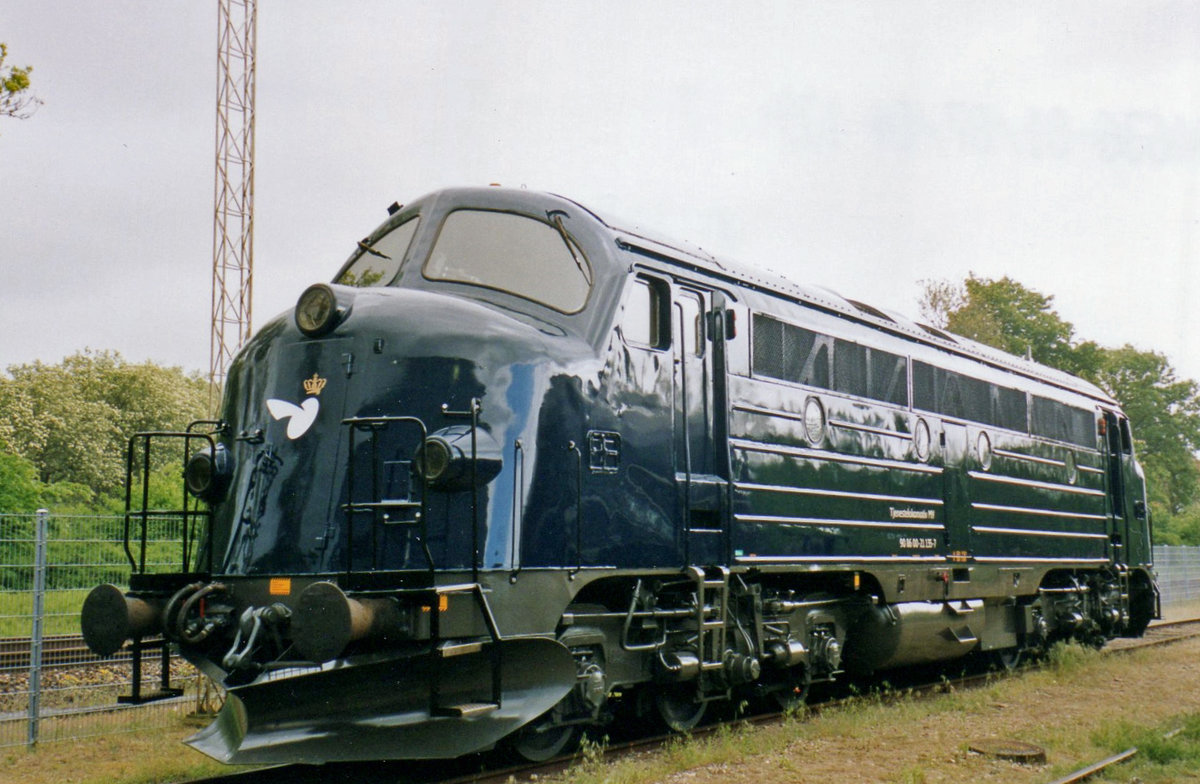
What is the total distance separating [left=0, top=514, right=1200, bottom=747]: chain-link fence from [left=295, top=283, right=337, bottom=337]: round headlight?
3166mm

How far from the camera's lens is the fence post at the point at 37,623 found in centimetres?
880

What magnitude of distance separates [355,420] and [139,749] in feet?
13.3

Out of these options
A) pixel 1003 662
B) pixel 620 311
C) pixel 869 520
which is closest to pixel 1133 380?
pixel 1003 662

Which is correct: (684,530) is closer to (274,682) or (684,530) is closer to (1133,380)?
(274,682)

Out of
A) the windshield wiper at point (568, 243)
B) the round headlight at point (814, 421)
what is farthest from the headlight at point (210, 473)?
the round headlight at point (814, 421)

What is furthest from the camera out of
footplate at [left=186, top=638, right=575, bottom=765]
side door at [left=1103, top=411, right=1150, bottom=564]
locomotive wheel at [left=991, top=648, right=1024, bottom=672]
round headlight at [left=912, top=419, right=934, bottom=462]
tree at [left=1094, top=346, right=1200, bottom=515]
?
tree at [left=1094, top=346, right=1200, bottom=515]

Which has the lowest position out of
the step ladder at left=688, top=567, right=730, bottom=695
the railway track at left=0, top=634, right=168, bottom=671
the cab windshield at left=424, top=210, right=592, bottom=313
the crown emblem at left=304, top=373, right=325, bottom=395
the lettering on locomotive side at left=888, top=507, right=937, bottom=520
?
the railway track at left=0, top=634, right=168, bottom=671

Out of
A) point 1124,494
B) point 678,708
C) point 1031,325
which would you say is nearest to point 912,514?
point 678,708

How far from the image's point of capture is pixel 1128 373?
2199 inches

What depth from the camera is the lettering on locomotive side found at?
11203 mm

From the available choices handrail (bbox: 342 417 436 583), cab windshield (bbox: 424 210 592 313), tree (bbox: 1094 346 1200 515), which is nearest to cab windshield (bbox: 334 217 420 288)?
cab windshield (bbox: 424 210 592 313)

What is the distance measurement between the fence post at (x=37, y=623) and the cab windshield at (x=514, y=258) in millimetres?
4035

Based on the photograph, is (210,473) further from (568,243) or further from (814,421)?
(814,421)

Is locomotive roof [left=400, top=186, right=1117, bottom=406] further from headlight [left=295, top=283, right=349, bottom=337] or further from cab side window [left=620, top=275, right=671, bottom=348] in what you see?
headlight [left=295, top=283, right=349, bottom=337]
